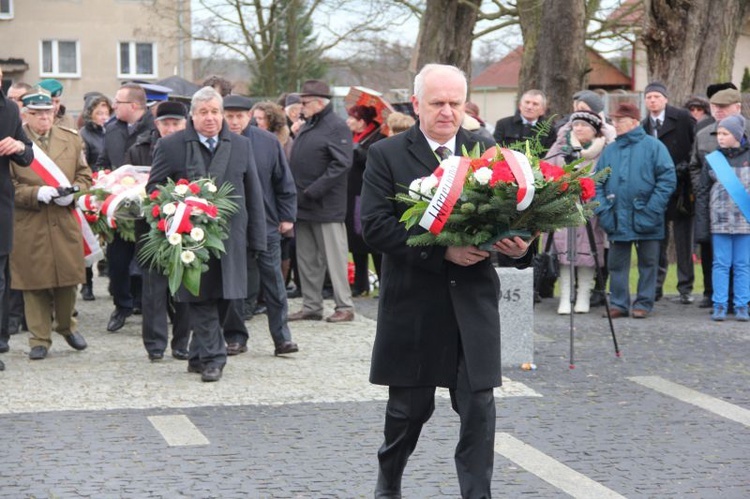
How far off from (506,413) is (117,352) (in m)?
3.89

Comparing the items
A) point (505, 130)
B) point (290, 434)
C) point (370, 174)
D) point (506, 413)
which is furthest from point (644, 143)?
point (370, 174)

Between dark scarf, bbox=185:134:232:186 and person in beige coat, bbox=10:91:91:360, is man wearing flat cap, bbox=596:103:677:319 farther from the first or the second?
person in beige coat, bbox=10:91:91:360

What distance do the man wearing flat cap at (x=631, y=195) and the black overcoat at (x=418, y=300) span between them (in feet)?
23.0

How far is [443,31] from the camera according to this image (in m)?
22.0

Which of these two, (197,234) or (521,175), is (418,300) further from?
(197,234)

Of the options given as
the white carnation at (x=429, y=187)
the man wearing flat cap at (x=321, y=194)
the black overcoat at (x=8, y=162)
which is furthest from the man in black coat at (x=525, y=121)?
the white carnation at (x=429, y=187)

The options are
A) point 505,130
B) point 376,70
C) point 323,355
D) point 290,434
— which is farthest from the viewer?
point 376,70

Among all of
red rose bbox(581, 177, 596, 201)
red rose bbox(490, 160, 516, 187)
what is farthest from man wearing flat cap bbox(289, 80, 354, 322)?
red rose bbox(490, 160, 516, 187)

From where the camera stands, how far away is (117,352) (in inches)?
437

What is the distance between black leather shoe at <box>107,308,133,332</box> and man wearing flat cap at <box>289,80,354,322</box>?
1.63 meters

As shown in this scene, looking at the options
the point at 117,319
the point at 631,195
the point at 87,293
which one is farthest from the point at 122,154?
the point at 631,195

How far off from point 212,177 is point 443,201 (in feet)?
14.4

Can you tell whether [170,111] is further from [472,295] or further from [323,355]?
[472,295]

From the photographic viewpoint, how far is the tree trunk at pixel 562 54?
1822 centimetres
